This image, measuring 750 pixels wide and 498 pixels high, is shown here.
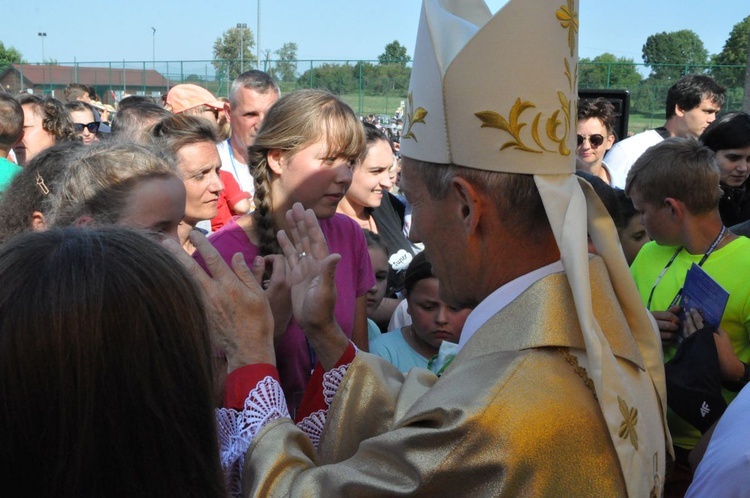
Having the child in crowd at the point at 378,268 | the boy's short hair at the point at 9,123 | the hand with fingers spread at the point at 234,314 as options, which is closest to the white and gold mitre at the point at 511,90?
the hand with fingers spread at the point at 234,314

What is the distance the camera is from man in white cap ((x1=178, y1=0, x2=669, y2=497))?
134 cm

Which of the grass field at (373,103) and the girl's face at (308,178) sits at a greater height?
the grass field at (373,103)

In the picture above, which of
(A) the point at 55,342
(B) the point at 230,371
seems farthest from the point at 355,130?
(A) the point at 55,342

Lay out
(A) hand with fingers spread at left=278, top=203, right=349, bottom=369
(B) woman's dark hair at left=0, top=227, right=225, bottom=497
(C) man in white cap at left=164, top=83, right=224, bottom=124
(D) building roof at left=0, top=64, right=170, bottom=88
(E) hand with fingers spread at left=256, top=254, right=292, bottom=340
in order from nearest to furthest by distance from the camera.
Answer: (B) woman's dark hair at left=0, top=227, right=225, bottom=497
(A) hand with fingers spread at left=278, top=203, right=349, bottom=369
(E) hand with fingers spread at left=256, top=254, right=292, bottom=340
(C) man in white cap at left=164, top=83, right=224, bottom=124
(D) building roof at left=0, top=64, right=170, bottom=88

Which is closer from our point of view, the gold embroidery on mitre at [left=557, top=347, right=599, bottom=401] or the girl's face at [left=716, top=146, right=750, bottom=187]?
the gold embroidery on mitre at [left=557, top=347, right=599, bottom=401]

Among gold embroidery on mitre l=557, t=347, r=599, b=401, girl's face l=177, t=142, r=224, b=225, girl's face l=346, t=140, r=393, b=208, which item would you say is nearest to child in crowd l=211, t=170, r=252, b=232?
girl's face l=346, t=140, r=393, b=208

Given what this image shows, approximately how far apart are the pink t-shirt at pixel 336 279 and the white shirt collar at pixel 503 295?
101 centimetres

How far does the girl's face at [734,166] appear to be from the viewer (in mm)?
4805

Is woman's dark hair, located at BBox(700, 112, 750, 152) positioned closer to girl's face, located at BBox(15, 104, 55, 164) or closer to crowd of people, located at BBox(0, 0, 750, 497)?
crowd of people, located at BBox(0, 0, 750, 497)

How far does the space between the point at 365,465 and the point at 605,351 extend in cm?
48

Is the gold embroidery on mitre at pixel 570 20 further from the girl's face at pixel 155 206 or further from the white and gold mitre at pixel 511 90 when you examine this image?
the girl's face at pixel 155 206

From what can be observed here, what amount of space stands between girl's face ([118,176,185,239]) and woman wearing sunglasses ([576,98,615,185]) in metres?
3.85

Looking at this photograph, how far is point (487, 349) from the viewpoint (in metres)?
1.47

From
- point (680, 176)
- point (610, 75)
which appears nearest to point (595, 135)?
point (680, 176)
